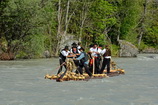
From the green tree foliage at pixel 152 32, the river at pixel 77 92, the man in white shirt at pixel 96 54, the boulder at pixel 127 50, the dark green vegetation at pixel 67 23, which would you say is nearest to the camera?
the river at pixel 77 92

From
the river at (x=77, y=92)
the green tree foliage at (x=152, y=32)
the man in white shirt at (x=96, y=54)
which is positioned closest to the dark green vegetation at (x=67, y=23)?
the green tree foliage at (x=152, y=32)

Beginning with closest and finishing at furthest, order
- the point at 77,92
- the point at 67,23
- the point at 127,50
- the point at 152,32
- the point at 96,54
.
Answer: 1. the point at 77,92
2. the point at 96,54
3. the point at 67,23
4. the point at 127,50
5. the point at 152,32

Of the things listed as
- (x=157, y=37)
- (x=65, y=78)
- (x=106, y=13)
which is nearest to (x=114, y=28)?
(x=106, y=13)

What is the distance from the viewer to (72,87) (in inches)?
609

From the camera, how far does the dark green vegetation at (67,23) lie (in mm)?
35344

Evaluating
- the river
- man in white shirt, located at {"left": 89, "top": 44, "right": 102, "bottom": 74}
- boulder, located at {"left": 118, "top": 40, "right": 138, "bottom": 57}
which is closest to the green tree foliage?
boulder, located at {"left": 118, "top": 40, "right": 138, "bottom": 57}

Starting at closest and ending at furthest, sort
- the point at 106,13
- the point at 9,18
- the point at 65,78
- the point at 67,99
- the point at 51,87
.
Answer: the point at 67,99, the point at 51,87, the point at 65,78, the point at 9,18, the point at 106,13

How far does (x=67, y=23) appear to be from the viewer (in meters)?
45.3

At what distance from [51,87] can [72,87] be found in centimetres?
98

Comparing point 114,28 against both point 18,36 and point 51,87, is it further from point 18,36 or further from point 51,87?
point 51,87

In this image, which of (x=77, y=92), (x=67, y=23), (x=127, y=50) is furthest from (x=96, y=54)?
(x=127, y=50)

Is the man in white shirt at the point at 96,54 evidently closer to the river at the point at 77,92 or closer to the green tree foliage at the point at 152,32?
the river at the point at 77,92

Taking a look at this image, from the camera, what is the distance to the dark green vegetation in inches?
1391

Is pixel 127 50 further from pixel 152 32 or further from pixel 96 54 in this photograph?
pixel 96 54
